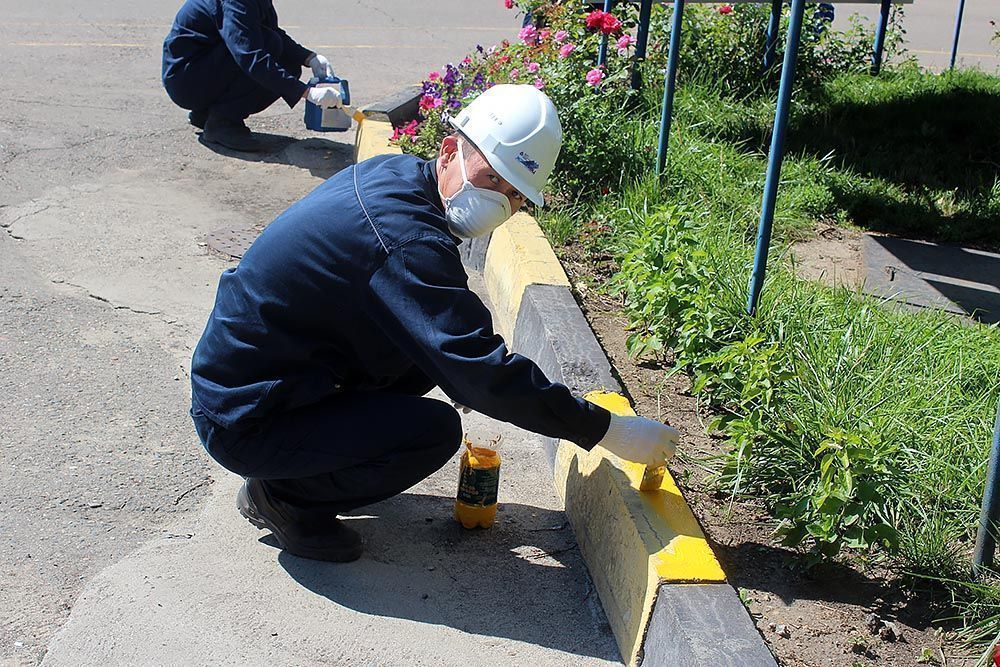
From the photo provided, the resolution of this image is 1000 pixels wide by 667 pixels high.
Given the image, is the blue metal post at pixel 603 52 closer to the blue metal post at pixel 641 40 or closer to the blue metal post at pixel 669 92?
the blue metal post at pixel 641 40

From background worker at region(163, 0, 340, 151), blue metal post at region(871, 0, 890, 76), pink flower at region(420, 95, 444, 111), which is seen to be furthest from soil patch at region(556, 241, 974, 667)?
blue metal post at region(871, 0, 890, 76)

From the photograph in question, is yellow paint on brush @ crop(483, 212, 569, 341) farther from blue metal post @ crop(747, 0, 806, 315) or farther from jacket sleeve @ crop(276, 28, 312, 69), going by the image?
jacket sleeve @ crop(276, 28, 312, 69)

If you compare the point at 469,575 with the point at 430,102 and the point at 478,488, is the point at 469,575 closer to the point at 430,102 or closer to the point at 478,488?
the point at 478,488

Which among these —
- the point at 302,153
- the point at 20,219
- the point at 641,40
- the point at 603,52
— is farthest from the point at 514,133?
the point at 302,153

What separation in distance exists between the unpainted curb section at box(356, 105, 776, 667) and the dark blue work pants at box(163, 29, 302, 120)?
318 centimetres

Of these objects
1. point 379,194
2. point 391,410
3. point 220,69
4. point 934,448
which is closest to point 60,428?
point 391,410

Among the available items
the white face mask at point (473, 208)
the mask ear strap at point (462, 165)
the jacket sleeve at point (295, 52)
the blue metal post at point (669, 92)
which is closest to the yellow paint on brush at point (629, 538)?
the white face mask at point (473, 208)

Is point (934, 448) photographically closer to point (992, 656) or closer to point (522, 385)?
point (992, 656)

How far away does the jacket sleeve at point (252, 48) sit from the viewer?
6.58 m

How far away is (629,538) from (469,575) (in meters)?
0.51

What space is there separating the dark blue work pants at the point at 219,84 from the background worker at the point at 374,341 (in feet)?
13.3

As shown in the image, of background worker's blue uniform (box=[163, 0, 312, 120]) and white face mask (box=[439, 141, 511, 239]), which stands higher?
white face mask (box=[439, 141, 511, 239])

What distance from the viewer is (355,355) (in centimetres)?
315

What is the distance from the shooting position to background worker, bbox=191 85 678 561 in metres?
2.88
